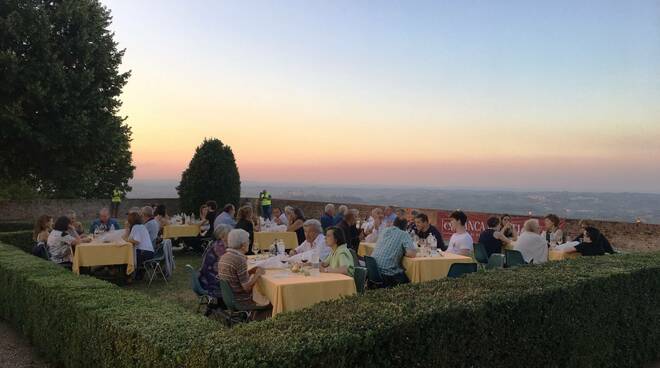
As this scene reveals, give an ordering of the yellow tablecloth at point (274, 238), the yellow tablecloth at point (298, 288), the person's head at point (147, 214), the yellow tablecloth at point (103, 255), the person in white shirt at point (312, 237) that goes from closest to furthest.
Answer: the yellow tablecloth at point (298, 288)
the person in white shirt at point (312, 237)
the yellow tablecloth at point (103, 255)
the person's head at point (147, 214)
the yellow tablecloth at point (274, 238)

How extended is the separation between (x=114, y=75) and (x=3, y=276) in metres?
15.3

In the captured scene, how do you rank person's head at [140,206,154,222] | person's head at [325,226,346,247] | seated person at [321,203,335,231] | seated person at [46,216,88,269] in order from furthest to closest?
seated person at [321,203,335,231] → person's head at [140,206,154,222] → seated person at [46,216,88,269] → person's head at [325,226,346,247]

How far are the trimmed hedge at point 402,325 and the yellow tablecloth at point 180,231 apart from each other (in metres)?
6.86

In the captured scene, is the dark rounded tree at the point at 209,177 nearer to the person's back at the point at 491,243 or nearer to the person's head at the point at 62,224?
the person's head at the point at 62,224

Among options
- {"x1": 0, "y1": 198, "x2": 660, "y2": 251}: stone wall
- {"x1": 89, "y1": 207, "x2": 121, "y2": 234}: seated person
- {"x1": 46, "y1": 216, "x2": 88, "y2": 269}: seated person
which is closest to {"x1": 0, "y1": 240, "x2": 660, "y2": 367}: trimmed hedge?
{"x1": 46, "y1": 216, "x2": 88, "y2": 269}: seated person

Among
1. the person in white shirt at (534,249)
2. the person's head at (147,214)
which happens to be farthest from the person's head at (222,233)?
the person in white shirt at (534,249)

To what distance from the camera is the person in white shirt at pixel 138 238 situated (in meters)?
9.52

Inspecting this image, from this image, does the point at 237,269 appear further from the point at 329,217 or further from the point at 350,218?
the point at 329,217

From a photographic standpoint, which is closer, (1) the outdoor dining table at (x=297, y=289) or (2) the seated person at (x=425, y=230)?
(1) the outdoor dining table at (x=297, y=289)

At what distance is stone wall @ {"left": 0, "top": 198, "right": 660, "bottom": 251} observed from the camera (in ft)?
43.0

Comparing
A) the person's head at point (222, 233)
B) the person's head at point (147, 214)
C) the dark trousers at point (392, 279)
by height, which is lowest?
the dark trousers at point (392, 279)

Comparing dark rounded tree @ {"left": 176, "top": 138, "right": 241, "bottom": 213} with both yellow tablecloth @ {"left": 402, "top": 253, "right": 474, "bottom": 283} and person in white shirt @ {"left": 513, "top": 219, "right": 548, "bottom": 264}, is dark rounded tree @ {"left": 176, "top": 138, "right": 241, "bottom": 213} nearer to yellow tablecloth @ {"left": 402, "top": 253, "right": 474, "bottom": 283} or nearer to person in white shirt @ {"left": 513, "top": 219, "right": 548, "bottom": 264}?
yellow tablecloth @ {"left": 402, "top": 253, "right": 474, "bottom": 283}

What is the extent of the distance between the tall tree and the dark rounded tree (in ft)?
17.2

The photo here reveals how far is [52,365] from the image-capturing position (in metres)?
5.40
